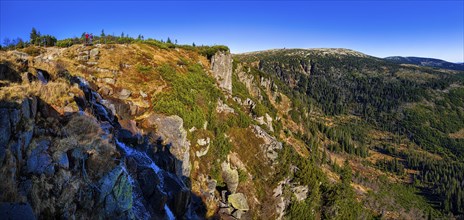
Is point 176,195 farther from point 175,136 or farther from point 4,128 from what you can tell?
point 4,128

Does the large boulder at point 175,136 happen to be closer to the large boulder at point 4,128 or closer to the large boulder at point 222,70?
the large boulder at point 4,128

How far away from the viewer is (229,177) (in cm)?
6125

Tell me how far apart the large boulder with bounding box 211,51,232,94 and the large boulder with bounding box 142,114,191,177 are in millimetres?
45950

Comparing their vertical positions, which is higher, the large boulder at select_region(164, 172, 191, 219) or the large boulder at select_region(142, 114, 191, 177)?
the large boulder at select_region(142, 114, 191, 177)

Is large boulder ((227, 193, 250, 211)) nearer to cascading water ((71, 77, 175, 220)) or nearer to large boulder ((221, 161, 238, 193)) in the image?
large boulder ((221, 161, 238, 193))

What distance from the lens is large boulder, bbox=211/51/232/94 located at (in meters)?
97.0

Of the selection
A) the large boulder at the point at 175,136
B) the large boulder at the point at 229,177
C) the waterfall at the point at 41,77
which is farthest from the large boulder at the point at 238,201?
the waterfall at the point at 41,77

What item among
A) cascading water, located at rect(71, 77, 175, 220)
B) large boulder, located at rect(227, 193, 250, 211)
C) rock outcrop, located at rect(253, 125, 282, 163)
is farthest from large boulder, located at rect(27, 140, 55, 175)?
rock outcrop, located at rect(253, 125, 282, 163)

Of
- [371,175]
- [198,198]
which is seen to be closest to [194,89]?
[198,198]

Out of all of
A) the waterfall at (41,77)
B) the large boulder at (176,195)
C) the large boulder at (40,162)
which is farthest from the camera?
the large boulder at (176,195)

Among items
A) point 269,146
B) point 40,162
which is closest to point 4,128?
point 40,162

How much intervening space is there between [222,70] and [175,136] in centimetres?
5529

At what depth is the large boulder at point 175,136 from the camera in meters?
46.0

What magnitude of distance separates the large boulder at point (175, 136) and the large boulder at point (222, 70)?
45.9m
